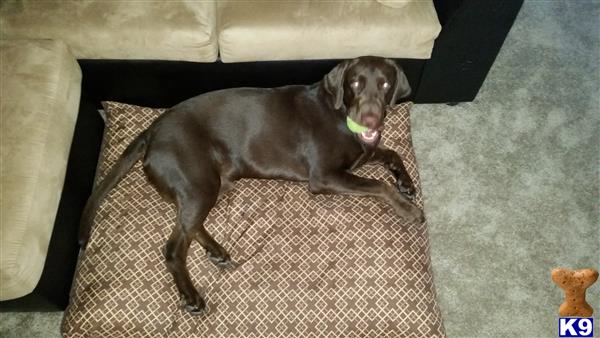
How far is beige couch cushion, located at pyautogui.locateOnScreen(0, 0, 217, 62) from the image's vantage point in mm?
2443

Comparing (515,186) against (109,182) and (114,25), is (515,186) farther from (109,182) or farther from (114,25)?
(114,25)

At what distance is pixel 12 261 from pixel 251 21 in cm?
156

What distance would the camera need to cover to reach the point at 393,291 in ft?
7.45

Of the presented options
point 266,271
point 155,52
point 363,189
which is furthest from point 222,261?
point 155,52

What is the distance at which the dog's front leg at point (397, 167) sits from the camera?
2602mm

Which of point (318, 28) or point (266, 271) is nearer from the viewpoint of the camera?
point (266, 271)

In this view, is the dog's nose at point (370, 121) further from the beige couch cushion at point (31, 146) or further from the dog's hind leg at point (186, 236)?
the beige couch cushion at point (31, 146)

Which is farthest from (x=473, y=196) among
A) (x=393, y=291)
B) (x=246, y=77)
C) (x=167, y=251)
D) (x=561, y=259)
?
(x=167, y=251)

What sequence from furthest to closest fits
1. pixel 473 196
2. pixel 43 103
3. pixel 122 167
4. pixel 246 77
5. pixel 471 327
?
pixel 473 196
pixel 246 77
pixel 471 327
pixel 122 167
pixel 43 103

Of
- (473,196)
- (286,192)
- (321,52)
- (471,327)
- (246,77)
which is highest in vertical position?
(321,52)

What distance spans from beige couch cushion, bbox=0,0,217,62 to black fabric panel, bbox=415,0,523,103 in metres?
1.30

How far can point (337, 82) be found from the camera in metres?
2.36

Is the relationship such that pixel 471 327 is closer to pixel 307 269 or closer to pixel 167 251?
pixel 307 269

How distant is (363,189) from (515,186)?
3.94 feet
